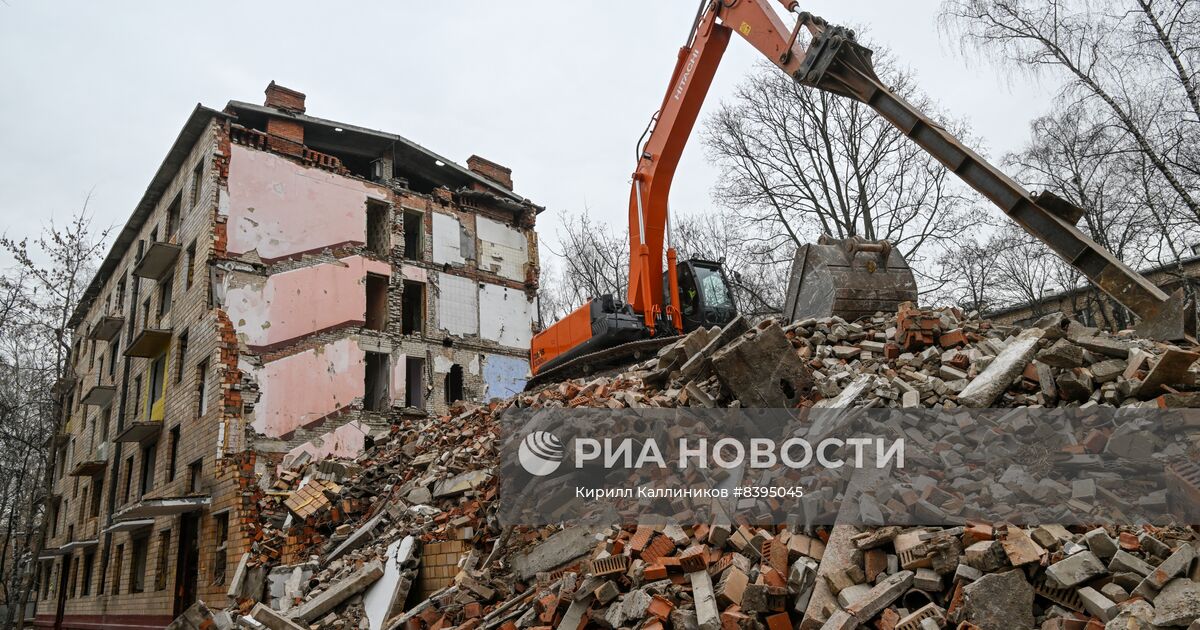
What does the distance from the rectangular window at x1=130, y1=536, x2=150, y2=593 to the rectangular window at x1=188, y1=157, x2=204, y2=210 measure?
308 inches

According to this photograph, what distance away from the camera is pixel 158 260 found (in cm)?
1786

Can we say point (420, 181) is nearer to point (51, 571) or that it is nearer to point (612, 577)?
point (612, 577)

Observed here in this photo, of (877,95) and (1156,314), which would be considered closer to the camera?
(1156,314)

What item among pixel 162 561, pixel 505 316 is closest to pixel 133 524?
pixel 162 561

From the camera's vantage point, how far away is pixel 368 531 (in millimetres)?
8461

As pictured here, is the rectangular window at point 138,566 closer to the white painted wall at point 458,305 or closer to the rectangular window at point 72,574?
the rectangular window at point 72,574

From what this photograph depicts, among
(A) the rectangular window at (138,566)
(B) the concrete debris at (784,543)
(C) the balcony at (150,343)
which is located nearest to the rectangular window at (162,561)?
(A) the rectangular window at (138,566)

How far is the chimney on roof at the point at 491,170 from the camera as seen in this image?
70.9ft

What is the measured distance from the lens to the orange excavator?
6.70 metres

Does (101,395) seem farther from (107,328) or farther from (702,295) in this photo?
(702,295)

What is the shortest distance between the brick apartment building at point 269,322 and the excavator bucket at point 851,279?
364 inches

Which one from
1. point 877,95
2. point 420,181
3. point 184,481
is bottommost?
point 184,481

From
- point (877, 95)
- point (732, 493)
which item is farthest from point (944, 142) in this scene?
point (732, 493)

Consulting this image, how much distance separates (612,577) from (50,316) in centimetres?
2075
